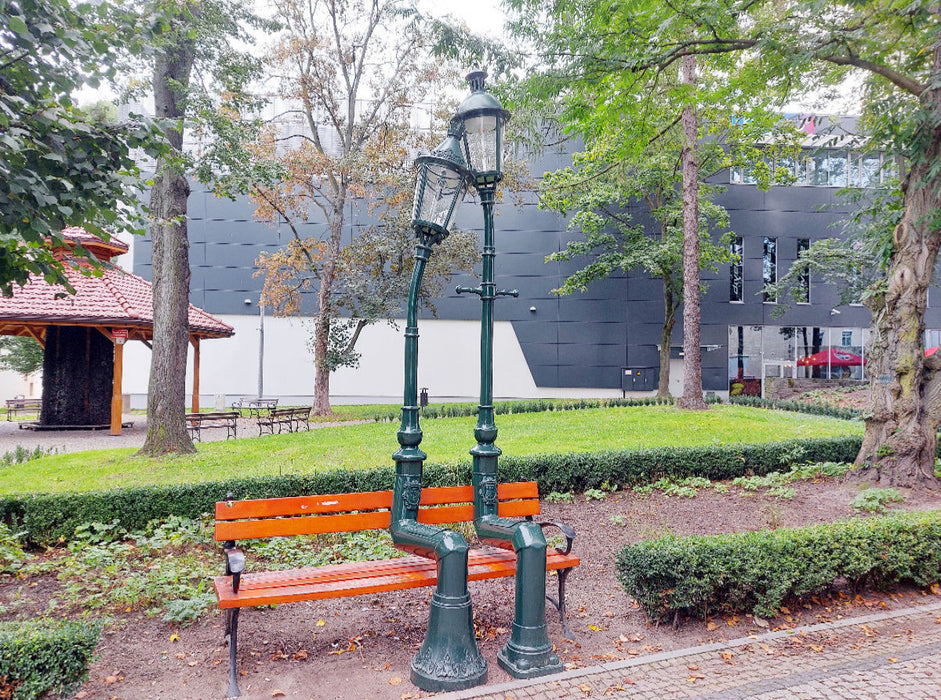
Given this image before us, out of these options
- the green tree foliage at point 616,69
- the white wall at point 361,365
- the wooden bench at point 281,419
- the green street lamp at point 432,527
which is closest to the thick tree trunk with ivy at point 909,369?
the green tree foliage at point 616,69

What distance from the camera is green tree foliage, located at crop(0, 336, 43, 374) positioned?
90.6 ft

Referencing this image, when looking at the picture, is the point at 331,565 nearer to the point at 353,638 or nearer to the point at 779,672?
the point at 353,638

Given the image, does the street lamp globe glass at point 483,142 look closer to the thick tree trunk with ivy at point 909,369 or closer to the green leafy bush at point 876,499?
the green leafy bush at point 876,499

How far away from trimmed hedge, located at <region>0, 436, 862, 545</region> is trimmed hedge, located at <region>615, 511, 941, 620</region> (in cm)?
311

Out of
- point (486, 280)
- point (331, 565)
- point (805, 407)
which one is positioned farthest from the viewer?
point (805, 407)

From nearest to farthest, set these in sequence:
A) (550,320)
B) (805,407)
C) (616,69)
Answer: (616,69) < (805,407) < (550,320)

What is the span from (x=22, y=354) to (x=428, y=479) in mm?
28615

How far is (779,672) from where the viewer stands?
3725mm

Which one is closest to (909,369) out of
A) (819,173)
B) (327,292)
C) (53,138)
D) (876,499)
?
(876,499)

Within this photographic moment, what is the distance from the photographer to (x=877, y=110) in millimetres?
8289

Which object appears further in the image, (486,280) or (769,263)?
(769,263)

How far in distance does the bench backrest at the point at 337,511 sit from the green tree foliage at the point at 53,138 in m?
2.24

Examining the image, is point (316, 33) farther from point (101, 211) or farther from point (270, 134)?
point (101, 211)

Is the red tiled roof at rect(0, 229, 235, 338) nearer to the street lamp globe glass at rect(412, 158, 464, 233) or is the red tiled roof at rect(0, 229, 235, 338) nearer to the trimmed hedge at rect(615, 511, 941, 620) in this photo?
the street lamp globe glass at rect(412, 158, 464, 233)
